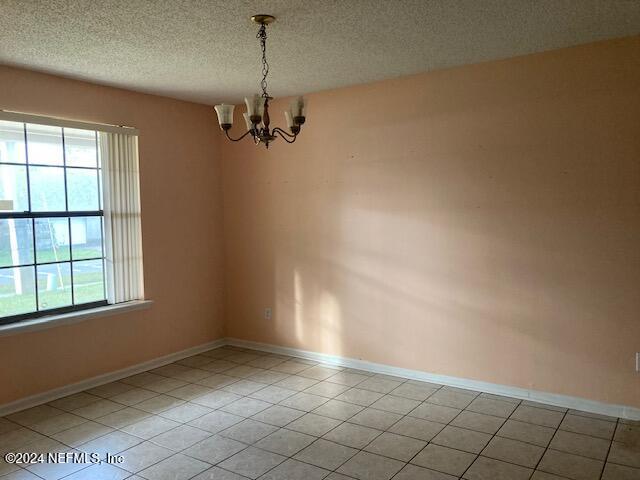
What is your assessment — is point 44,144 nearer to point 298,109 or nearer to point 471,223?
point 298,109

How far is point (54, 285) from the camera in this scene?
4098 mm

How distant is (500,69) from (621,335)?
2.09m

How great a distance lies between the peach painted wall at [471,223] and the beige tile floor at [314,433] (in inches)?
15.7

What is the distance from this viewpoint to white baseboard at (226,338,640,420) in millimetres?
3506

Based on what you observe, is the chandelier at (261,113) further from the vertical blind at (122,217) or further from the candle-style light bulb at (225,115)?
the vertical blind at (122,217)

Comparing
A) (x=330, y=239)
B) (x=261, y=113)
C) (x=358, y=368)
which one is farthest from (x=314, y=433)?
(x=261, y=113)

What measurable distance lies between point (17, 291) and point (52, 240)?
47 centimetres

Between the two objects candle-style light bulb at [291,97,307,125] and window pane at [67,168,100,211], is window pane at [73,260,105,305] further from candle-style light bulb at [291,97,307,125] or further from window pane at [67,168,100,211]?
candle-style light bulb at [291,97,307,125]

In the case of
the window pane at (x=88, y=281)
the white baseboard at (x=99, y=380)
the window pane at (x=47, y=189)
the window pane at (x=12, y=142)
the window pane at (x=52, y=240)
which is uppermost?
the window pane at (x=12, y=142)

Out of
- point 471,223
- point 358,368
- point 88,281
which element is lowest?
point 358,368

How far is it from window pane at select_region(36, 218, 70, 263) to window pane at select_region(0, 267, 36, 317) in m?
0.16

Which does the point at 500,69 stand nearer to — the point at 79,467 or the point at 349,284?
the point at 349,284

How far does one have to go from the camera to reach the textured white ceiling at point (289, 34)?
273 centimetres

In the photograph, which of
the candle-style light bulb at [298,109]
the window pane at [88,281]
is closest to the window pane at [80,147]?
the window pane at [88,281]
